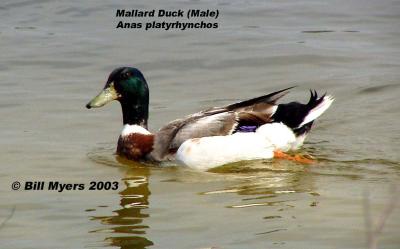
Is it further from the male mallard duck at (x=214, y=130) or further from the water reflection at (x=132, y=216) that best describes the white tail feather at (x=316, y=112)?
the water reflection at (x=132, y=216)

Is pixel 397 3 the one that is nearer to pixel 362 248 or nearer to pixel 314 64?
pixel 314 64

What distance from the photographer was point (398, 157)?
10.6 metres

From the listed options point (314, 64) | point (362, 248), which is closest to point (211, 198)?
point (362, 248)

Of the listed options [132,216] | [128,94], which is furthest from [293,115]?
[132,216]

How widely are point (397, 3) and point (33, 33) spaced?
7.35 meters

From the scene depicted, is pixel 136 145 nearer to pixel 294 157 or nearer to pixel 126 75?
pixel 126 75

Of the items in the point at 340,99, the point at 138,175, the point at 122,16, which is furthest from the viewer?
the point at 122,16

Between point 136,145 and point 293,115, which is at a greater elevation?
point 293,115

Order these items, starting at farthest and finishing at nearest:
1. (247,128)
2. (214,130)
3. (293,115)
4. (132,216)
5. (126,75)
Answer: (126,75) < (293,115) < (247,128) < (214,130) < (132,216)

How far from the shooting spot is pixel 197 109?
1321 cm

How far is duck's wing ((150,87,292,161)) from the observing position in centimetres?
1067

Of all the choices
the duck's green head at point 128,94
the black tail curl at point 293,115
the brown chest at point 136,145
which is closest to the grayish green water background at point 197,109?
the brown chest at point 136,145

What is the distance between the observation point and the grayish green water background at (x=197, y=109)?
8.40 meters

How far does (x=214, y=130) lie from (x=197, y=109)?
101 inches
